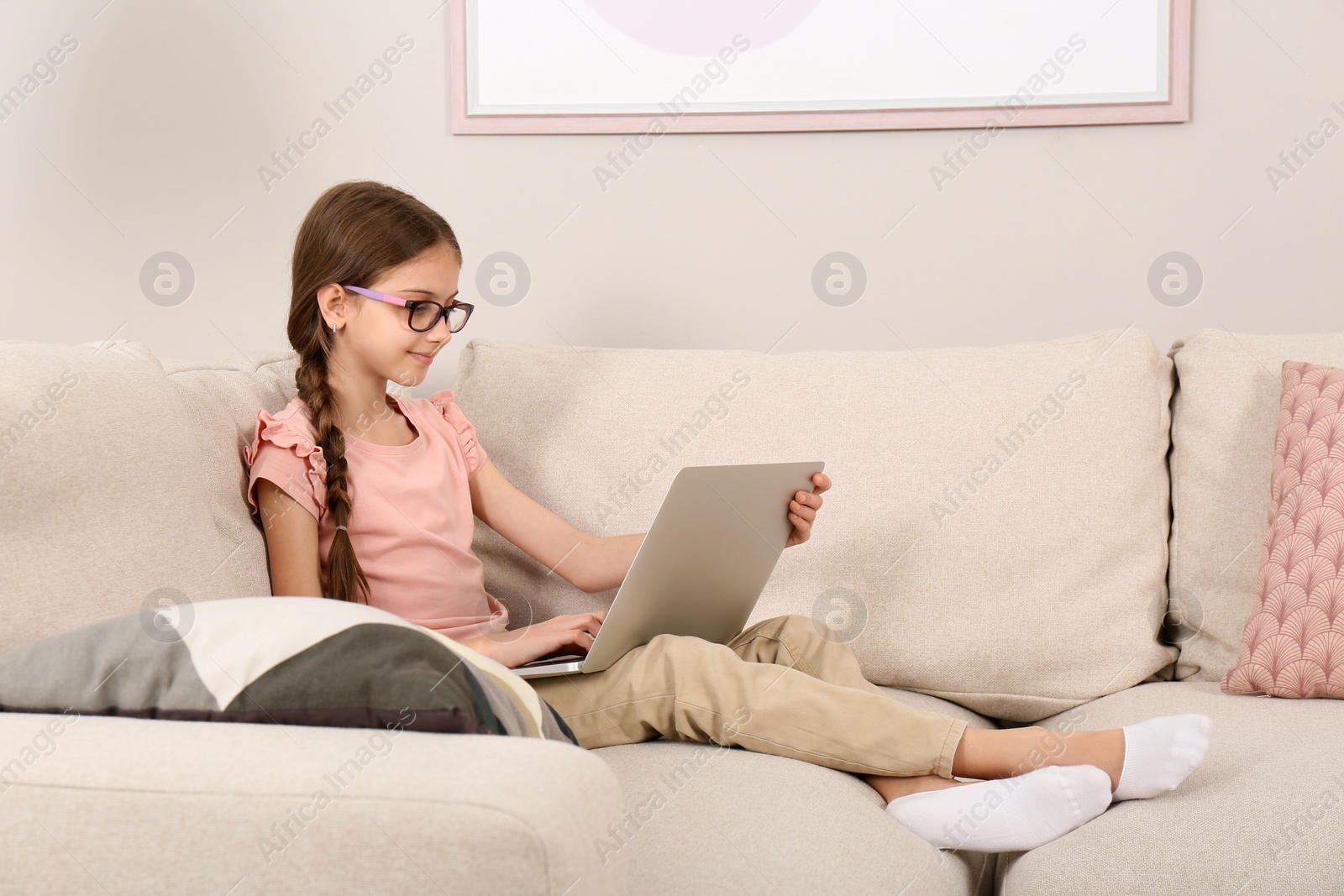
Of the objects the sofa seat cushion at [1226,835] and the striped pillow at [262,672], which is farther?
the sofa seat cushion at [1226,835]

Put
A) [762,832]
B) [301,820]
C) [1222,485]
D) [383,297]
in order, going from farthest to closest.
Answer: [1222,485] → [383,297] → [762,832] → [301,820]

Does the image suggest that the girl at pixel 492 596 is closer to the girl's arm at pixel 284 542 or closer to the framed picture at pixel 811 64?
the girl's arm at pixel 284 542

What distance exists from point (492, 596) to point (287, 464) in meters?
0.40

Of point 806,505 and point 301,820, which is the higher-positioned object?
point 806,505

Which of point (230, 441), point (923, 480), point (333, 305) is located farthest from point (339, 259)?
point (923, 480)

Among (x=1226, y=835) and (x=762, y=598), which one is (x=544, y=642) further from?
(x=1226, y=835)

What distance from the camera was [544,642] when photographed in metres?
1.21

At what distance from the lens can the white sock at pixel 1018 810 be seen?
3.21ft

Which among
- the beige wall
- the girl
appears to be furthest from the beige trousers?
the beige wall

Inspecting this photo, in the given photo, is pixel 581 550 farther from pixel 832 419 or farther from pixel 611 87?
pixel 611 87

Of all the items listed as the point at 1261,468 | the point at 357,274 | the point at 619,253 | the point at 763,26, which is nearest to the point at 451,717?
the point at 357,274

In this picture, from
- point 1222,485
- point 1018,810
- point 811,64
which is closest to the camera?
point 1018,810

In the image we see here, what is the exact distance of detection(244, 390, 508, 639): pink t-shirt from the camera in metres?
1.24

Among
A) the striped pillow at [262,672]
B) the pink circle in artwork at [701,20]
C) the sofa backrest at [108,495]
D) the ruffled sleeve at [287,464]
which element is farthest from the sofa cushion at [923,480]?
the striped pillow at [262,672]
